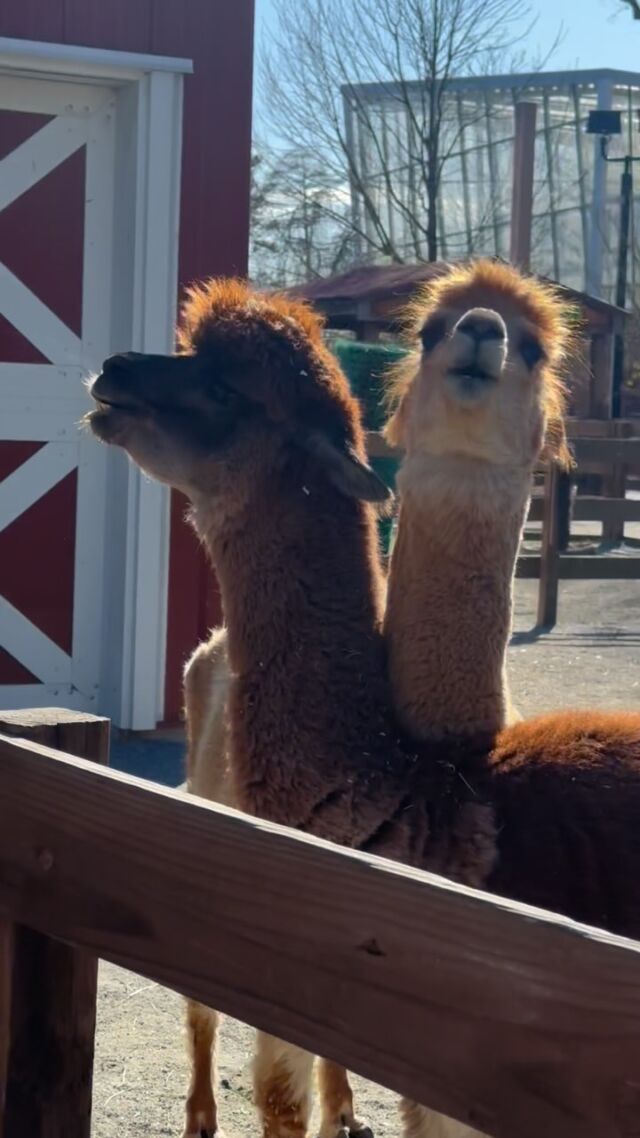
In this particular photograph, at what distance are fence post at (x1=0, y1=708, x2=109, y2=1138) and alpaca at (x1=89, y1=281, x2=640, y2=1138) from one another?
991 mm

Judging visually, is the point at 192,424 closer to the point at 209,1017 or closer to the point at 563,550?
the point at 209,1017

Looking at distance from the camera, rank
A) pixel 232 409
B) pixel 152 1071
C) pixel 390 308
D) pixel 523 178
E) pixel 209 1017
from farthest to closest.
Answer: pixel 523 178 < pixel 390 308 < pixel 152 1071 < pixel 209 1017 < pixel 232 409

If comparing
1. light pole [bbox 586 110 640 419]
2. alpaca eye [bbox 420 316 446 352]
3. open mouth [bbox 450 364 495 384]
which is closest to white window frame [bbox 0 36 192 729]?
alpaca eye [bbox 420 316 446 352]

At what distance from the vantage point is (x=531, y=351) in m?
3.08

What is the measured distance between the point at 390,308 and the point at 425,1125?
13141 millimetres

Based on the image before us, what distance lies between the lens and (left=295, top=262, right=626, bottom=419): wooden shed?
1627 cm

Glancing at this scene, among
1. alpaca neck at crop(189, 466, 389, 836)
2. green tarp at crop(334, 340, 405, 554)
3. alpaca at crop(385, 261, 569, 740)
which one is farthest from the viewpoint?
green tarp at crop(334, 340, 405, 554)

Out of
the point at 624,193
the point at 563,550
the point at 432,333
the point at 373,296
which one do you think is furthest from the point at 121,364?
the point at 624,193

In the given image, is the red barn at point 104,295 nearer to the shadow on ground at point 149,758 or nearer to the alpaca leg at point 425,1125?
the shadow on ground at point 149,758

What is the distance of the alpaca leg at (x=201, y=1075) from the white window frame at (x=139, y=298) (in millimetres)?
3228

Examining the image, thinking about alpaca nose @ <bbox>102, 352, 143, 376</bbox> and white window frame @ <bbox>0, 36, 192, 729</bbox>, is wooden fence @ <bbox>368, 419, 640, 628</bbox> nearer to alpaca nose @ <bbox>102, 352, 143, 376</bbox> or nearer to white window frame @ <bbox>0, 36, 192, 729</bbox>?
white window frame @ <bbox>0, 36, 192, 729</bbox>

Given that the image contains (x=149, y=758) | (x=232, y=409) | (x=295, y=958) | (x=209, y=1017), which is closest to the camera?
(x=295, y=958)

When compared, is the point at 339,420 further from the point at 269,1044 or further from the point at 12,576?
the point at 12,576

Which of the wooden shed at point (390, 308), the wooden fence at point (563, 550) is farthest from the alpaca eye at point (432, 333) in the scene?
the wooden shed at point (390, 308)
